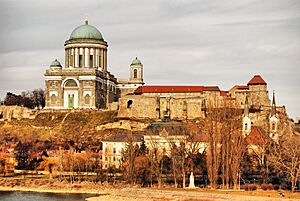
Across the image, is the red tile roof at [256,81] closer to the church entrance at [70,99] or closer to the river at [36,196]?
the church entrance at [70,99]

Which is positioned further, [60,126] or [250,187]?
[60,126]

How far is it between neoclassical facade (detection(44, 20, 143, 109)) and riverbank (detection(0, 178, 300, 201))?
98.8 feet

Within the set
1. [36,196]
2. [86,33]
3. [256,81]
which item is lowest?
[36,196]

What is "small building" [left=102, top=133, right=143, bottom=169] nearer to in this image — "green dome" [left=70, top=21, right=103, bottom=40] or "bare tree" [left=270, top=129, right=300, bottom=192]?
"bare tree" [left=270, top=129, right=300, bottom=192]

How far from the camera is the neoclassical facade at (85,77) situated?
78.9 m

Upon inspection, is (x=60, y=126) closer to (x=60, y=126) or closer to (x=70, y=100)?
(x=60, y=126)

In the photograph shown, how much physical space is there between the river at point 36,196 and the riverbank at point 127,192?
1132 millimetres

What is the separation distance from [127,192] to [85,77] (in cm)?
3868

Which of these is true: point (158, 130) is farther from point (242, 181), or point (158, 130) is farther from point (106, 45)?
point (106, 45)

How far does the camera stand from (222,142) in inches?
1673

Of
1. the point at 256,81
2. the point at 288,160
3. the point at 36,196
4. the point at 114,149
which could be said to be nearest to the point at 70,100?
the point at 256,81

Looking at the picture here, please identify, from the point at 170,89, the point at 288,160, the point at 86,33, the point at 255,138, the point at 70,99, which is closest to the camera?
the point at 288,160

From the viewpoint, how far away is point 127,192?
137ft

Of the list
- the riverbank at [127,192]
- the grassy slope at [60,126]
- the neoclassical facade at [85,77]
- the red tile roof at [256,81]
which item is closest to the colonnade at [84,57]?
the neoclassical facade at [85,77]
